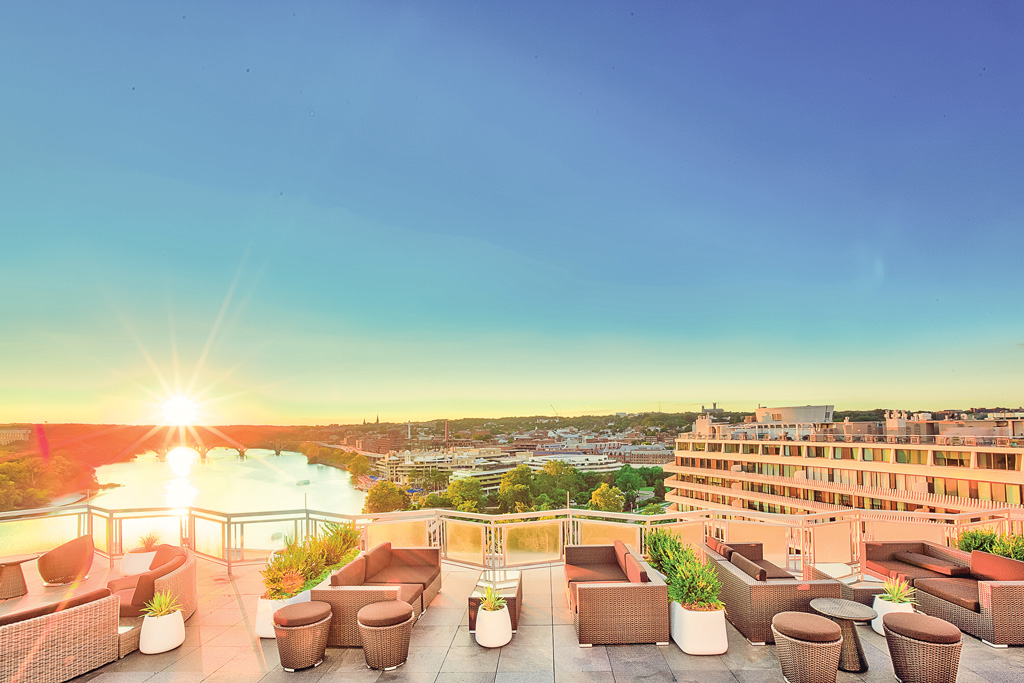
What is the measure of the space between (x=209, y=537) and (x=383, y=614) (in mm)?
5227

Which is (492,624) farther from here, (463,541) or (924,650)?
(924,650)

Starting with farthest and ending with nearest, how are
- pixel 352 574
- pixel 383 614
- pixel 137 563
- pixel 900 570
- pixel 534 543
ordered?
1. pixel 534 543
2. pixel 137 563
3. pixel 900 570
4. pixel 352 574
5. pixel 383 614

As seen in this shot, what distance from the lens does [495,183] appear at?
1939cm

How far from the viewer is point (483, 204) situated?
20.6 metres

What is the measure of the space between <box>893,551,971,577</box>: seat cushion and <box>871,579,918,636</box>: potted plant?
0.96 m

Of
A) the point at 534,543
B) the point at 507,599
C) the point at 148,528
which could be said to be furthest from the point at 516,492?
the point at 507,599

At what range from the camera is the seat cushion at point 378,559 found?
617 cm

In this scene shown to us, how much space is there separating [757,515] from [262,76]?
1472 centimetres

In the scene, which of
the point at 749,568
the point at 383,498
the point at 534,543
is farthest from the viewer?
the point at 383,498

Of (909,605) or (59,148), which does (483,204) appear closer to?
(59,148)

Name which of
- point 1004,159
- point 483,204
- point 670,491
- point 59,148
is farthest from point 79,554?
point 670,491

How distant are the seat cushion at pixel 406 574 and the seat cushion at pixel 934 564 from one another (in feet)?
18.8

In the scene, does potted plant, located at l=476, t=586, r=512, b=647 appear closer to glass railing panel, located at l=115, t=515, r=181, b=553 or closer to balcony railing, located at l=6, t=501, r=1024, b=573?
balcony railing, located at l=6, t=501, r=1024, b=573

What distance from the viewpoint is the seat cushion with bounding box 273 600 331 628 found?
4.50 meters
